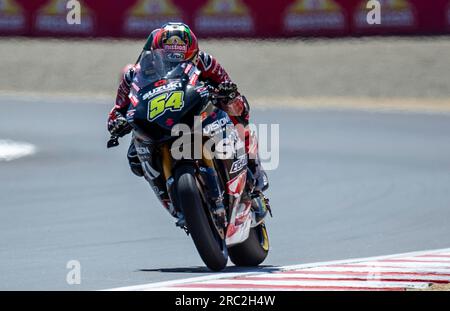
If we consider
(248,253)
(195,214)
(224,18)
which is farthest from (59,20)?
(195,214)

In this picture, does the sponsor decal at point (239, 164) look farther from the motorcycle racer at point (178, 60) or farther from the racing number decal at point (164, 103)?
the racing number decal at point (164, 103)

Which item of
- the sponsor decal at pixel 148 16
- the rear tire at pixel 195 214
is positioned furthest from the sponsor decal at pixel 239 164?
the sponsor decal at pixel 148 16

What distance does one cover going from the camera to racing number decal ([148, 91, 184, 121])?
7188 mm

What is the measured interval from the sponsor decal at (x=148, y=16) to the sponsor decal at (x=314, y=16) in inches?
98.4

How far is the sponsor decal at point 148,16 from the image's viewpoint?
2480 cm

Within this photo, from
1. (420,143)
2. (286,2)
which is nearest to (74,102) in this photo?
(286,2)

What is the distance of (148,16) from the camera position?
24.8 m

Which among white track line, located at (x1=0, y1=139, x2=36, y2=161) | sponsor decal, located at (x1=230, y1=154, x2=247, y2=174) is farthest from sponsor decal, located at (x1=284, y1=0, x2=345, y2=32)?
sponsor decal, located at (x1=230, y1=154, x2=247, y2=174)

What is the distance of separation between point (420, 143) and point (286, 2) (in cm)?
783

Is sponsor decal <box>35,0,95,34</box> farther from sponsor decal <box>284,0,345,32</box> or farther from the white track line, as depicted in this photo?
the white track line

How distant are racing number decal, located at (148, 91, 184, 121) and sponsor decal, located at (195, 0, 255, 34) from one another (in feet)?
55.1

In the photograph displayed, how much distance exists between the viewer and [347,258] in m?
8.63

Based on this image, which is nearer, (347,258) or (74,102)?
(347,258)

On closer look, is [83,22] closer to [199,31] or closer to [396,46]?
[199,31]
